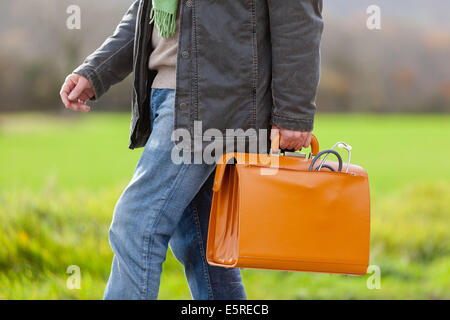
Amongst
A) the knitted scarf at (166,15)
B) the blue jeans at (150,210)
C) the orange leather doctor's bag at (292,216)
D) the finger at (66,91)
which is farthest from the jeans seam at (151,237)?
the finger at (66,91)

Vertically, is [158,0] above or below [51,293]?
above

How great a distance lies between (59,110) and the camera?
8.30m

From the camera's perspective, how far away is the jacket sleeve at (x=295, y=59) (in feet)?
4.92

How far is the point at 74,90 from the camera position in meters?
1.72

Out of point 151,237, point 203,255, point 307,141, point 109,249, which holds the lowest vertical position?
point 109,249

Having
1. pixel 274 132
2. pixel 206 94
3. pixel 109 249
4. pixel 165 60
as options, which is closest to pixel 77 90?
pixel 165 60

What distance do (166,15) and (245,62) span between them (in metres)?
0.25

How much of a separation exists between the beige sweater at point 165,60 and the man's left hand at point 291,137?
0.31m

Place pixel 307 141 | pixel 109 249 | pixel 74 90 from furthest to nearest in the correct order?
1. pixel 109 249
2. pixel 74 90
3. pixel 307 141

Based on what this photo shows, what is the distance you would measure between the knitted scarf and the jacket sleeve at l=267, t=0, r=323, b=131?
26 centimetres

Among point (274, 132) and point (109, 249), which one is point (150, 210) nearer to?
point (274, 132)
